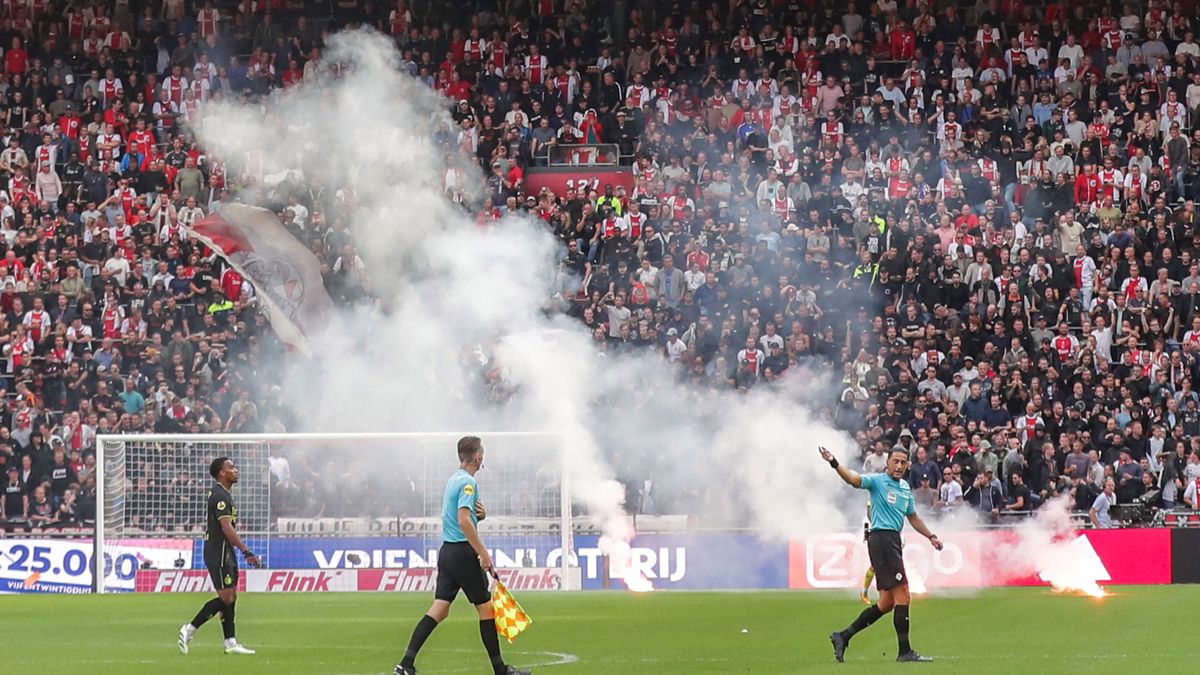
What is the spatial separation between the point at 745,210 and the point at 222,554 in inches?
670

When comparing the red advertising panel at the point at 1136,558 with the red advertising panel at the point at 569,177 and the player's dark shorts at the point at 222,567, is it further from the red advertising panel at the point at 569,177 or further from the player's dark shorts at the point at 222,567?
the player's dark shorts at the point at 222,567

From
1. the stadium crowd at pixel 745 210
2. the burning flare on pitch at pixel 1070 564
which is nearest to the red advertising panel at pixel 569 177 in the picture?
the stadium crowd at pixel 745 210

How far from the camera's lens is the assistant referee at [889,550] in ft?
47.7

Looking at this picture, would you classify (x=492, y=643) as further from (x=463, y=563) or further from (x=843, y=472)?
(x=843, y=472)

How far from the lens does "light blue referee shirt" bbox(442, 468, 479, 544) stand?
12742 millimetres

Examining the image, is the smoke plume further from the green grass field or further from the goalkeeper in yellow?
the goalkeeper in yellow

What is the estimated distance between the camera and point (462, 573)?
42.1 ft

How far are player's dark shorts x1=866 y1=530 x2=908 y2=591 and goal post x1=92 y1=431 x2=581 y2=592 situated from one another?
39.7 ft

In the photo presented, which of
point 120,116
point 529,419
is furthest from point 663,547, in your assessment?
point 120,116

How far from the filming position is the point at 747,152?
32.6 metres

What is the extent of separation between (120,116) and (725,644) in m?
22.1

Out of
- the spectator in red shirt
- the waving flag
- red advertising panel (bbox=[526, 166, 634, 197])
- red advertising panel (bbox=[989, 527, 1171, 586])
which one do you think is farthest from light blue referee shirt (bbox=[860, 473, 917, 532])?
the spectator in red shirt

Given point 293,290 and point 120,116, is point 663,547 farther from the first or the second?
point 120,116

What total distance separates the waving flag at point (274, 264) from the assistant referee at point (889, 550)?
17873 mm
